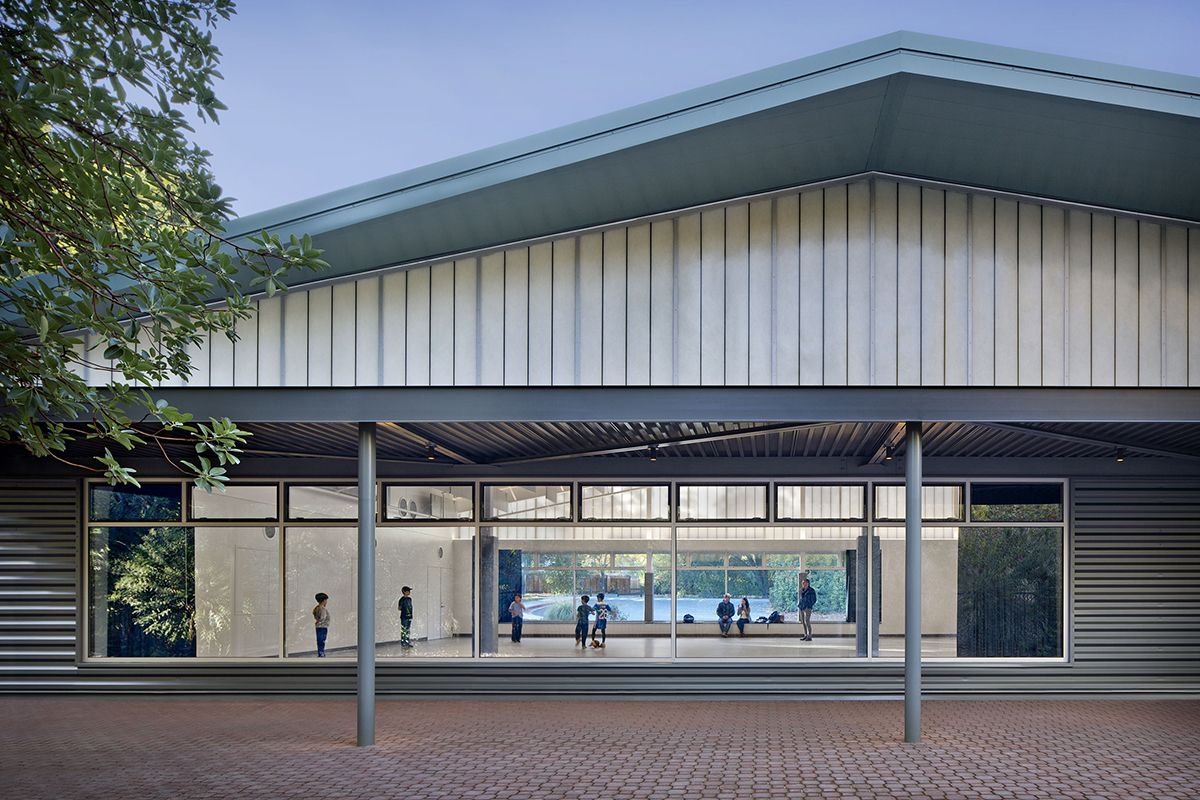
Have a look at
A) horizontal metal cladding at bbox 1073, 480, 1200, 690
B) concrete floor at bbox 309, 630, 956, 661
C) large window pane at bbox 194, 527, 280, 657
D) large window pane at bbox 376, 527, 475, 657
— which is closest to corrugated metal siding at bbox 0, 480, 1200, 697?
horizontal metal cladding at bbox 1073, 480, 1200, 690

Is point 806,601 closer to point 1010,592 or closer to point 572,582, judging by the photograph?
point 1010,592

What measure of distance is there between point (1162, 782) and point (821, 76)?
6.37 metres

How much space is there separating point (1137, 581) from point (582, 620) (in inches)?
281

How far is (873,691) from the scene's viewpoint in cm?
1203

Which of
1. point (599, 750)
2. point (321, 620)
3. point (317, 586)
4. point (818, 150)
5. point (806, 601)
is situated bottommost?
point (599, 750)

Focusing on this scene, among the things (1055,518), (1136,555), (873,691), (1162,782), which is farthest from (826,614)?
(1162,782)

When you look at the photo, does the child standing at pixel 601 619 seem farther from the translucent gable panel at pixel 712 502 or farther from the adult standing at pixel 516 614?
the translucent gable panel at pixel 712 502

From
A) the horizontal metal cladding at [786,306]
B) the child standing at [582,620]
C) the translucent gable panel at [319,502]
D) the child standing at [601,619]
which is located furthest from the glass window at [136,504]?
the child standing at [601,619]

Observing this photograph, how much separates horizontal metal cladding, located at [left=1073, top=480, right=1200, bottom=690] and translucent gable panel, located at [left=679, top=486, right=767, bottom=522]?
171 inches

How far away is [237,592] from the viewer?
12.6m

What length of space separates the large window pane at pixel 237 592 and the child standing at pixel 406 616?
159 cm

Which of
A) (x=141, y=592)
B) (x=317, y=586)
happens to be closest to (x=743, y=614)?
Answer: (x=317, y=586)

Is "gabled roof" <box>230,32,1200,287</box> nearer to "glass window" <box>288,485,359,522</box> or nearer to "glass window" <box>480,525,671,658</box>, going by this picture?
"glass window" <box>288,485,359,522</box>

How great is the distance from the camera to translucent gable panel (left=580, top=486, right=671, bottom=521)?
12625 millimetres
